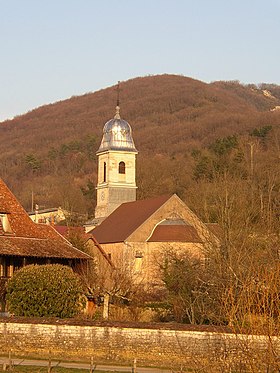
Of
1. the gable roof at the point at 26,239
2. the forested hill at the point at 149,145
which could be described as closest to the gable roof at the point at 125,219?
the forested hill at the point at 149,145

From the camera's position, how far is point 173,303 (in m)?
36.5

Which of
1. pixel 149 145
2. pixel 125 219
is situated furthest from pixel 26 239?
pixel 149 145

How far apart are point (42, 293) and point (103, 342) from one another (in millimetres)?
4605

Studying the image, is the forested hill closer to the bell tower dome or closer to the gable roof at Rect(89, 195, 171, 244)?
the bell tower dome

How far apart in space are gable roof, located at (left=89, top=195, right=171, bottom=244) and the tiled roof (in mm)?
1361

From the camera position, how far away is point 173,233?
56156mm

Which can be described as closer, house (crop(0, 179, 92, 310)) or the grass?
the grass

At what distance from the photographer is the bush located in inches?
1243

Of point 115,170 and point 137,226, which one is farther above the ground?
point 115,170

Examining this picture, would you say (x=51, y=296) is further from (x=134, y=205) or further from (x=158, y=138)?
(x=158, y=138)

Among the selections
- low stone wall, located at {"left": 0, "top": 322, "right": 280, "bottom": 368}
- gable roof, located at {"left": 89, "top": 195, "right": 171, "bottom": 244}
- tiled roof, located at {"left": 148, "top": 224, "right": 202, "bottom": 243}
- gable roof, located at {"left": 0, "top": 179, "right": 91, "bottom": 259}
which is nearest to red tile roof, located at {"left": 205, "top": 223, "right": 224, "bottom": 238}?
tiled roof, located at {"left": 148, "top": 224, "right": 202, "bottom": 243}

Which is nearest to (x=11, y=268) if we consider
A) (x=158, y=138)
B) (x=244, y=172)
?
(x=244, y=172)

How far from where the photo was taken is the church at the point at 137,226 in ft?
175

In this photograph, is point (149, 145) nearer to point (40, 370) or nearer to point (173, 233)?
point (173, 233)
